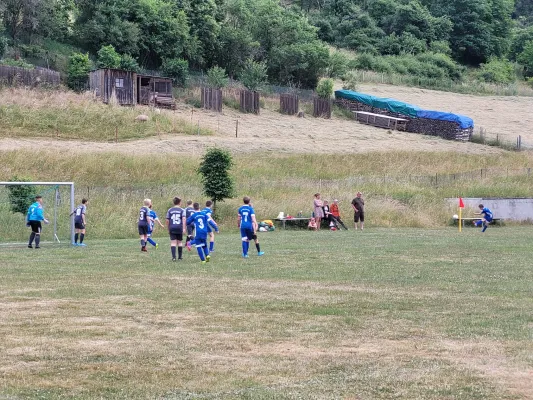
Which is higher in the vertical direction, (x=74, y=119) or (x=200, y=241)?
(x=74, y=119)

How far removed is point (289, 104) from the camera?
248ft

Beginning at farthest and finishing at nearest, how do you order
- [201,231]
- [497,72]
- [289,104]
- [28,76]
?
[497,72] → [289,104] → [28,76] → [201,231]

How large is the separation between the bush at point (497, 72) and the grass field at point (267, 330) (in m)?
91.4

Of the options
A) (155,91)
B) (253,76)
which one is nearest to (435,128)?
(253,76)

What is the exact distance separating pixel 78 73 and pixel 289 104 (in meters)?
18.8

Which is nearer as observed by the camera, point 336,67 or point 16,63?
point 16,63

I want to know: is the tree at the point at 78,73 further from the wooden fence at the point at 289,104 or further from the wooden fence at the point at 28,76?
the wooden fence at the point at 289,104

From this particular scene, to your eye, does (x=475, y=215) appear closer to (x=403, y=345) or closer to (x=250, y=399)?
(x=403, y=345)

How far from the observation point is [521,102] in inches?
3745

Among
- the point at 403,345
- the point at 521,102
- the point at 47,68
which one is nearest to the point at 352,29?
the point at 521,102

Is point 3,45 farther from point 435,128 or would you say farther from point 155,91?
point 435,128

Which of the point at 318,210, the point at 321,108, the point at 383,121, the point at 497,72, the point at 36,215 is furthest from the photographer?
the point at 497,72

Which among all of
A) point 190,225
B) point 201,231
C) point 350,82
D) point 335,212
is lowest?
point 335,212

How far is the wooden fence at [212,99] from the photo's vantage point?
70.9m
